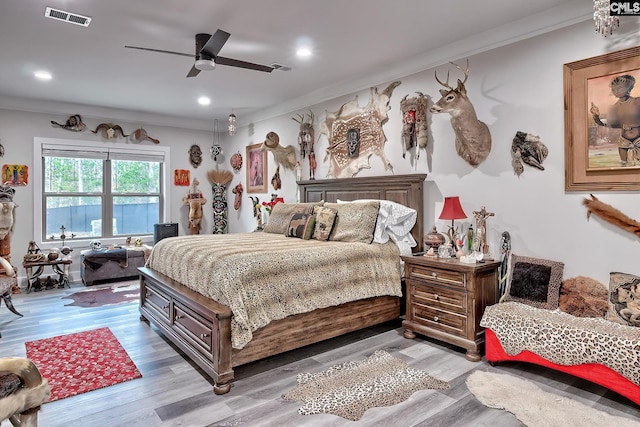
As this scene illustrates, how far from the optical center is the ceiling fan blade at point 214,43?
113 inches

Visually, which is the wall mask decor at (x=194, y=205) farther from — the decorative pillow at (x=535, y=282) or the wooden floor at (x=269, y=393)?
the decorative pillow at (x=535, y=282)

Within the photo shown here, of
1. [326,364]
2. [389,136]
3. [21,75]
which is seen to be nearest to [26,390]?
[326,364]

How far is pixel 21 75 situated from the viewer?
4.43m

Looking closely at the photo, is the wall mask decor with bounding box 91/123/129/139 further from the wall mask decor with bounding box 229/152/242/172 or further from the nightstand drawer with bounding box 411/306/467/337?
A: the nightstand drawer with bounding box 411/306/467/337

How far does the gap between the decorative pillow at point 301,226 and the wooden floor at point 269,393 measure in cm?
110

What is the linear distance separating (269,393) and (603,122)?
2.98 meters

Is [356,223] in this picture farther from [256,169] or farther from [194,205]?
[194,205]

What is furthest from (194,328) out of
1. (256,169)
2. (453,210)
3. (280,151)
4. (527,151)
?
(256,169)

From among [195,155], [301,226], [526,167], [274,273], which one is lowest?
[274,273]

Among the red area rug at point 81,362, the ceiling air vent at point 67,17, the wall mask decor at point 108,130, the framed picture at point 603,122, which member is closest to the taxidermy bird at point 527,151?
the framed picture at point 603,122

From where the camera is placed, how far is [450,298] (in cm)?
314

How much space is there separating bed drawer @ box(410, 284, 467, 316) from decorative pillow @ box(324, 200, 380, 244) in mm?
630

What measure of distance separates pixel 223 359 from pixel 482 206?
98.9 inches

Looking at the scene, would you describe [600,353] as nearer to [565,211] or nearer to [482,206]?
[565,211]
